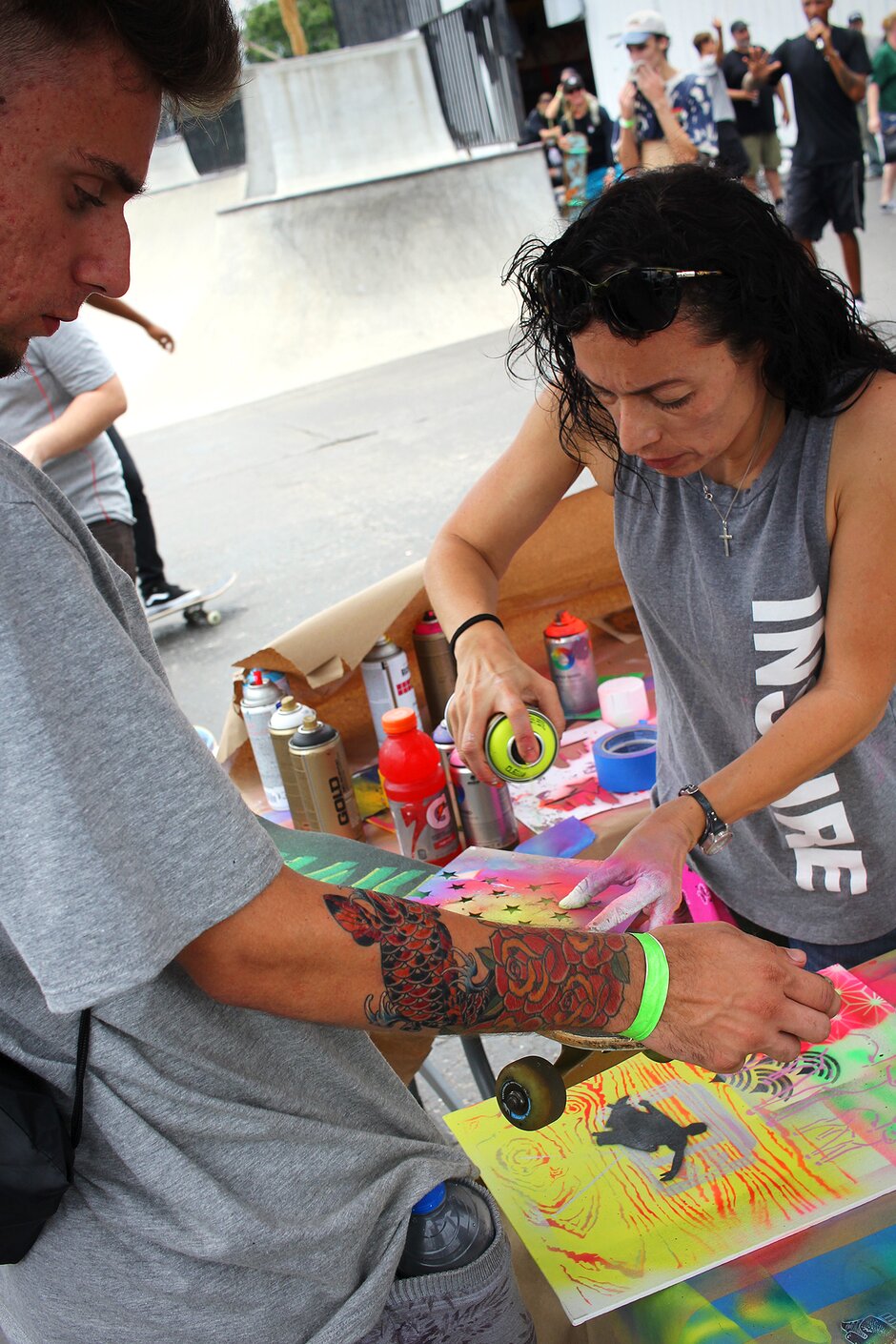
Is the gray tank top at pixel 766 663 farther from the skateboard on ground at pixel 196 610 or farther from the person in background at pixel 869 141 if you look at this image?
the person in background at pixel 869 141

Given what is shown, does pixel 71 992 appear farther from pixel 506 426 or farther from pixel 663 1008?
pixel 506 426

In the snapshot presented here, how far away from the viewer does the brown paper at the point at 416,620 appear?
2.32 meters

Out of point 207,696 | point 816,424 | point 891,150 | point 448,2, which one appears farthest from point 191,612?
point 448,2

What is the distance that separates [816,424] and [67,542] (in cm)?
107

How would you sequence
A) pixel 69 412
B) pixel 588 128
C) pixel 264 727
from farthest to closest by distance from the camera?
pixel 588 128 < pixel 69 412 < pixel 264 727

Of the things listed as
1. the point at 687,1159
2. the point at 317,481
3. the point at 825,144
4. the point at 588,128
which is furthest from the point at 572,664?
the point at 588,128

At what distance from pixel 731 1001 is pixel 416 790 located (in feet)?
2.88

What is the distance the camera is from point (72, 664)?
798mm

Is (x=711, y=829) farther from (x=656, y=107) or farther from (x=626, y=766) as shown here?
(x=656, y=107)

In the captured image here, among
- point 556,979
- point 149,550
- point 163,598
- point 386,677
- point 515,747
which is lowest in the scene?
point 163,598

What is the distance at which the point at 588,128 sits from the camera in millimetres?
13234

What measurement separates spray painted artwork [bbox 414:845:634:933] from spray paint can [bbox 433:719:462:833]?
6.4 inches

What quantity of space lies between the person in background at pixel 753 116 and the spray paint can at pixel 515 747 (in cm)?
1012

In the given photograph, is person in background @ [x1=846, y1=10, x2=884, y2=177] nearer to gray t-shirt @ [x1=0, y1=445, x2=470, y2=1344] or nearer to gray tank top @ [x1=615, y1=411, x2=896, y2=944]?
gray tank top @ [x1=615, y1=411, x2=896, y2=944]
